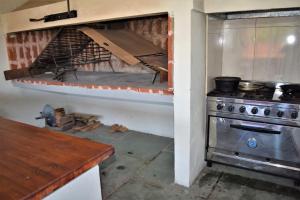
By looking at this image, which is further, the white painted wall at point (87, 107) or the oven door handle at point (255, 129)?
the white painted wall at point (87, 107)

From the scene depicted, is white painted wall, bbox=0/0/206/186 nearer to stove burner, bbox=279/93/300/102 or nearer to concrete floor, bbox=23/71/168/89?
concrete floor, bbox=23/71/168/89

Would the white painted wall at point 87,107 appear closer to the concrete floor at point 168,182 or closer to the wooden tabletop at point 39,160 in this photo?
the concrete floor at point 168,182

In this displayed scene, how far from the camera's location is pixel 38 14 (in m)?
2.88

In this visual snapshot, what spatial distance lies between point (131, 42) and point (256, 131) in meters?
1.52

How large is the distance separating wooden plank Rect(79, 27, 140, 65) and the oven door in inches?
35.4

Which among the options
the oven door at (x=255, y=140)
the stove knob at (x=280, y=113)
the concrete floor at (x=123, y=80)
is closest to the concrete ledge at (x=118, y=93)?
the concrete floor at (x=123, y=80)

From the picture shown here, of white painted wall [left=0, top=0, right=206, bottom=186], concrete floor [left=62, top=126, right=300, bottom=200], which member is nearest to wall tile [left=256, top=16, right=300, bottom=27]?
white painted wall [left=0, top=0, right=206, bottom=186]

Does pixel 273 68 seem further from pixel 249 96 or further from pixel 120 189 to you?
pixel 120 189

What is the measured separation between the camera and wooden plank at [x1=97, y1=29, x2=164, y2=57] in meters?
2.47

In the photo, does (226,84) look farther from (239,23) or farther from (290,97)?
(239,23)

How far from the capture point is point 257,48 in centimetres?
246

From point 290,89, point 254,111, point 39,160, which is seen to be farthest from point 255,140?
point 39,160

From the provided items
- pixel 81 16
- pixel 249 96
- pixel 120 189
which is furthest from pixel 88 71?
pixel 249 96

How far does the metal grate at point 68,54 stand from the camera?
3.19m
